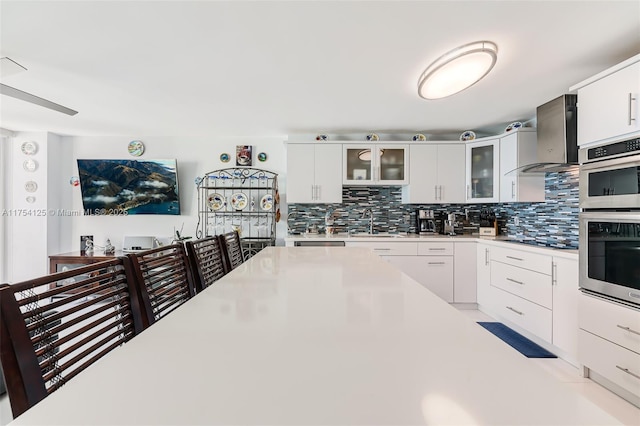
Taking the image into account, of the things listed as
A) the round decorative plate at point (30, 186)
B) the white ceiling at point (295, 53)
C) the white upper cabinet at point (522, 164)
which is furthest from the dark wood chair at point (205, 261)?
the round decorative plate at point (30, 186)

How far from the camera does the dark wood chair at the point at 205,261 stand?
1.41 m

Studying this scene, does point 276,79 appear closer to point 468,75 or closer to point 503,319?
point 468,75

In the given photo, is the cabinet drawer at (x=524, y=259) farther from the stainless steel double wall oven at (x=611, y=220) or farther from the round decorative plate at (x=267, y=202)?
the round decorative plate at (x=267, y=202)

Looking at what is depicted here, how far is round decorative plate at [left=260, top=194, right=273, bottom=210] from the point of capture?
427cm

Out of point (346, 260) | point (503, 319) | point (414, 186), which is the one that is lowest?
point (503, 319)

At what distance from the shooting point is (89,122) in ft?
12.1

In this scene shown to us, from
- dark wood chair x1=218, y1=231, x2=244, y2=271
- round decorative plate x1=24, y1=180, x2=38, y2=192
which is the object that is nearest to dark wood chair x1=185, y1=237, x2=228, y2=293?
dark wood chair x1=218, y1=231, x2=244, y2=271

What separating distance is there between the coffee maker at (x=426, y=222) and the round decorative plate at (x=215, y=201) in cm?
275

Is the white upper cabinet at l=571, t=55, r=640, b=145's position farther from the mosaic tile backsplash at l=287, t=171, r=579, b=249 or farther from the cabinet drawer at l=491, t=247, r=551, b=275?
the mosaic tile backsplash at l=287, t=171, r=579, b=249

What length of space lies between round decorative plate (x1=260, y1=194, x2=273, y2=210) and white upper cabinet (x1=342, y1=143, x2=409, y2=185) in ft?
3.64

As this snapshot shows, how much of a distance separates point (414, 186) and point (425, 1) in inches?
99.9

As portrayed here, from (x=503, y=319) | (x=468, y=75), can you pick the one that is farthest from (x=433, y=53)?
(x=503, y=319)

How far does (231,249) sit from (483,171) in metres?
3.17

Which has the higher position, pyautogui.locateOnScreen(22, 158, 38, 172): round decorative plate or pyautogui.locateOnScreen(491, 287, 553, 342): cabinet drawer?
pyautogui.locateOnScreen(22, 158, 38, 172): round decorative plate
